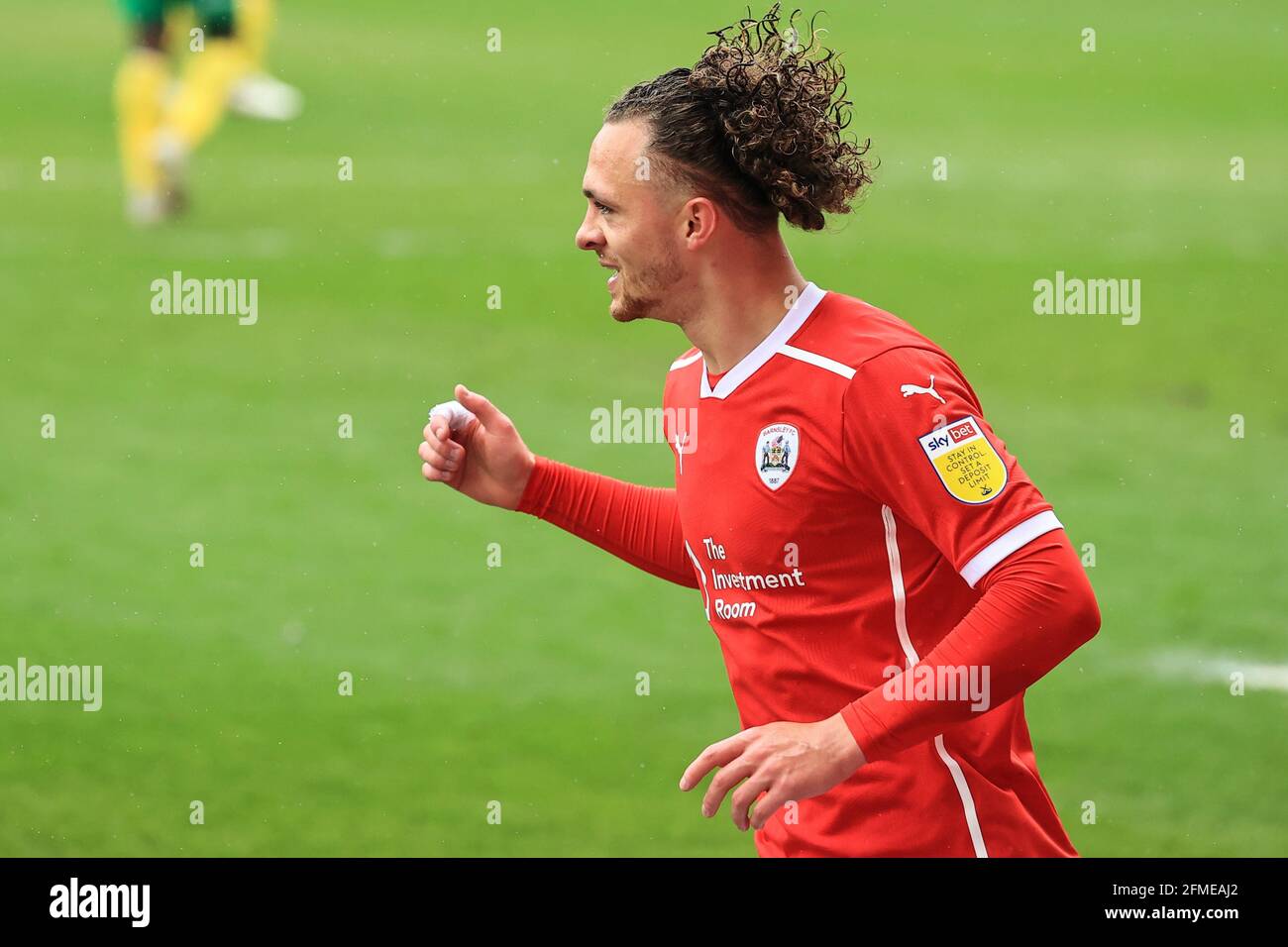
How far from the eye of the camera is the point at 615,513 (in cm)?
398

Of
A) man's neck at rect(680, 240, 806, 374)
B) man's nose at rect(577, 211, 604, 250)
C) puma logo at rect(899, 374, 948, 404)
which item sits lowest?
puma logo at rect(899, 374, 948, 404)

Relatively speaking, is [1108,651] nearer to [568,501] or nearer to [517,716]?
[517,716]

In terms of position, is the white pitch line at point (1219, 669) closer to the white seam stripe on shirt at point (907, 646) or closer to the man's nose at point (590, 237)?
the white seam stripe on shirt at point (907, 646)

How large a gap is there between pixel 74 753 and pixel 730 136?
4.02m

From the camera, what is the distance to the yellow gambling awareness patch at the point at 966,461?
120 inches

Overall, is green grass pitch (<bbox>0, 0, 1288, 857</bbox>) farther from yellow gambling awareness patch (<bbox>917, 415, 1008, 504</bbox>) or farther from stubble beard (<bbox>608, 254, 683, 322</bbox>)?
yellow gambling awareness patch (<bbox>917, 415, 1008, 504</bbox>)

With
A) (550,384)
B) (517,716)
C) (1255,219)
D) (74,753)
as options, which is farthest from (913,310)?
(74,753)

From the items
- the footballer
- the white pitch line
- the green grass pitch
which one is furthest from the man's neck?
the white pitch line

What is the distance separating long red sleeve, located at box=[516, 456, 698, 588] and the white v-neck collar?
0.53 meters

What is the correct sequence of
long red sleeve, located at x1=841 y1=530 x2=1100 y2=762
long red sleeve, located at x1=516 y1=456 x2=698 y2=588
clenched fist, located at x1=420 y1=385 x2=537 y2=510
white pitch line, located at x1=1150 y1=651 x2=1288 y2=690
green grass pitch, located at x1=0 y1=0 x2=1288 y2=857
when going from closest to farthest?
long red sleeve, located at x1=841 y1=530 x2=1100 y2=762, clenched fist, located at x1=420 y1=385 x2=537 y2=510, long red sleeve, located at x1=516 y1=456 x2=698 y2=588, green grass pitch, located at x1=0 y1=0 x2=1288 y2=857, white pitch line, located at x1=1150 y1=651 x2=1288 y2=690

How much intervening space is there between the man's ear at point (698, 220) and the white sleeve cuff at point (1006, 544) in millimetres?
823

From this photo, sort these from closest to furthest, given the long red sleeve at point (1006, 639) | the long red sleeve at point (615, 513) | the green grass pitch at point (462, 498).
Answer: the long red sleeve at point (1006, 639), the long red sleeve at point (615, 513), the green grass pitch at point (462, 498)

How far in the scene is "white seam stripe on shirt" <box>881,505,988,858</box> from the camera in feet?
10.7

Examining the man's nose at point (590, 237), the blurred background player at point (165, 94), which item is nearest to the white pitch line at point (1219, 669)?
the man's nose at point (590, 237)
